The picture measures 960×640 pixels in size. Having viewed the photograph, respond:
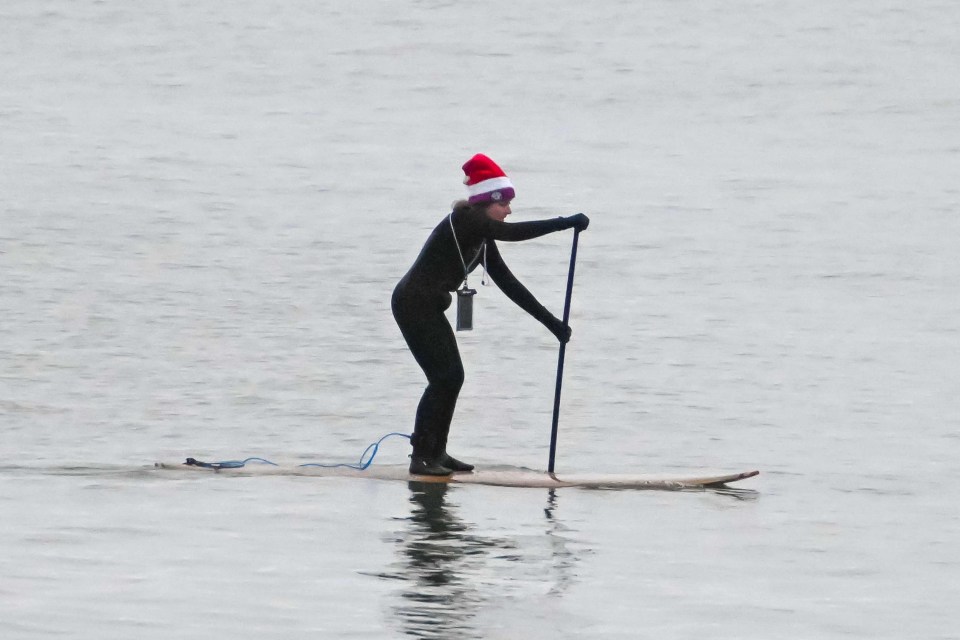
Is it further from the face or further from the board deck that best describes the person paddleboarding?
the board deck

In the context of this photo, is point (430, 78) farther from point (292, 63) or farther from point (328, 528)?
point (328, 528)

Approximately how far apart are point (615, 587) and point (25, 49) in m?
33.0

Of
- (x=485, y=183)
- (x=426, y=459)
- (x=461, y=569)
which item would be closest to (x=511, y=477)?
(x=426, y=459)

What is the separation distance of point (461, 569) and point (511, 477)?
79.2 inches

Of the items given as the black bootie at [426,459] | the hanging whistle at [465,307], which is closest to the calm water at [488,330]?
the black bootie at [426,459]

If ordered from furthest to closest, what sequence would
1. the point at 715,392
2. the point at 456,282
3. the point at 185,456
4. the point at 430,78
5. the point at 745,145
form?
the point at 430,78 → the point at 745,145 → the point at 715,392 → the point at 185,456 → the point at 456,282

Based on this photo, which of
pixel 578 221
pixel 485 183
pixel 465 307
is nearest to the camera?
pixel 578 221

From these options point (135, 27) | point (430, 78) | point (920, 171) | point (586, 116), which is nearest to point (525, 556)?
point (920, 171)

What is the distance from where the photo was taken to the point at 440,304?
9.09m

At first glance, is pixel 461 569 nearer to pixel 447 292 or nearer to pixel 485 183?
pixel 447 292

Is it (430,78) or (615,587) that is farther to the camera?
(430,78)

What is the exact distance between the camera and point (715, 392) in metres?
13.3

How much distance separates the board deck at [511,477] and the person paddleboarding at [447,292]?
0.39ft

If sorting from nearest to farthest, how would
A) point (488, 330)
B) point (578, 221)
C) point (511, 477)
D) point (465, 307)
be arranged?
point (578, 221), point (465, 307), point (511, 477), point (488, 330)
